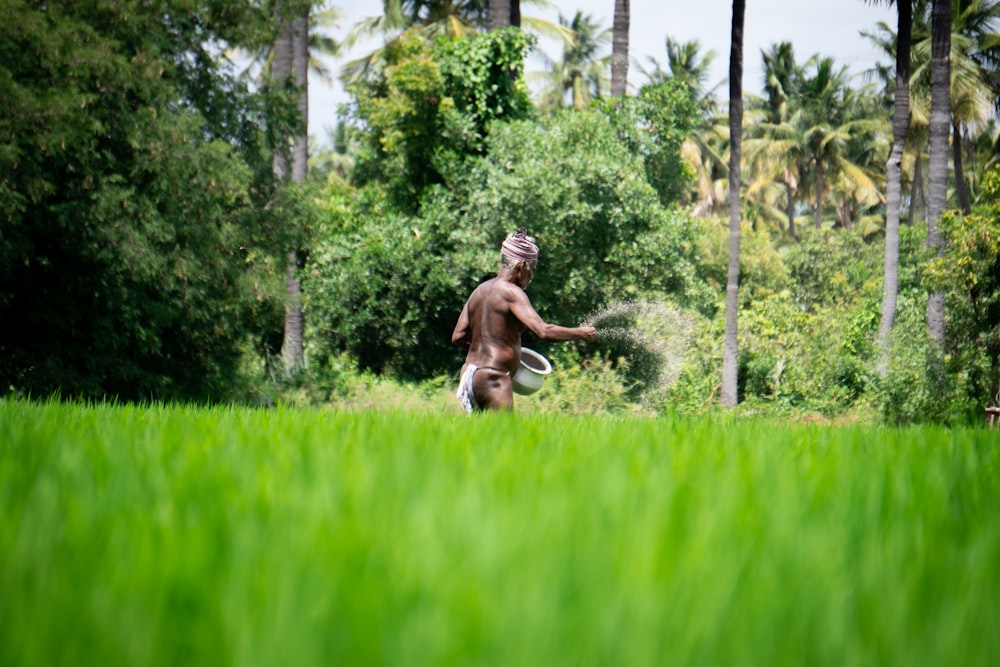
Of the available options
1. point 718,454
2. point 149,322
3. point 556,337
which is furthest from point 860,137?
point 718,454

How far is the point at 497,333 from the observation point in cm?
640

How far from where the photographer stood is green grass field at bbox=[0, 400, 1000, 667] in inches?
42.5

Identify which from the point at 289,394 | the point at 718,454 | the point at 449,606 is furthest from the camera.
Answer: the point at 289,394

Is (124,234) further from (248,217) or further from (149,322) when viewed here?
(248,217)

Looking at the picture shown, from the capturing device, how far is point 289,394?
16.9 m

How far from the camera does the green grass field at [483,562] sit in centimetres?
108

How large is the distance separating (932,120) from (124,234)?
49.6 ft

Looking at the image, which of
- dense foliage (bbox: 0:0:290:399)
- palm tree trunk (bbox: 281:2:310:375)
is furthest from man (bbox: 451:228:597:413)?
palm tree trunk (bbox: 281:2:310:375)

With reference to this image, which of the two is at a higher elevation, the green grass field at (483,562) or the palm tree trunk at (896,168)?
the palm tree trunk at (896,168)

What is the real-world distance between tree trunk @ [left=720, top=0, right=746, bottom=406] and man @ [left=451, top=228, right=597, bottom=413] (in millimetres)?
11991

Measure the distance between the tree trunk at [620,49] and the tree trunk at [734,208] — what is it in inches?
99.2

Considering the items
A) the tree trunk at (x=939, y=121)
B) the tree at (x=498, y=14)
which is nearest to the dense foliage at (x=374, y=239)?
the tree at (x=498, y=14)

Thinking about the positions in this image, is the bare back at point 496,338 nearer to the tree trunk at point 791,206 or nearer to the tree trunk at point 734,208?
the tree trunk at point 734,208

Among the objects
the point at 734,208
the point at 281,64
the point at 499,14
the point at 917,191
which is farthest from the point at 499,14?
the point at 917,191
